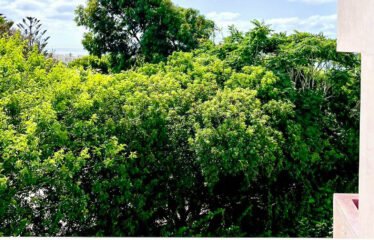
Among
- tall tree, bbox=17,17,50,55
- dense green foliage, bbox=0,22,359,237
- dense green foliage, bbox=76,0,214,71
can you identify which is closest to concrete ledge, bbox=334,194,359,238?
dense green foliage, bbox=0,22,359,237

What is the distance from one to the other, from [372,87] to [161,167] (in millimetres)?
2841

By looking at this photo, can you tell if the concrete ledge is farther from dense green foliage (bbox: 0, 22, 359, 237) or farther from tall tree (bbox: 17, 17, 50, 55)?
tall tree (bbox: 17, 17, 50, 55)

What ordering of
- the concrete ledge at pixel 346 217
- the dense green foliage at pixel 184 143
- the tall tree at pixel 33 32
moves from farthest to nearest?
the tall tree at pixel 33 32 < the dense green foliage at pixel 184 143 < the concrete ledge at pixel 346 217

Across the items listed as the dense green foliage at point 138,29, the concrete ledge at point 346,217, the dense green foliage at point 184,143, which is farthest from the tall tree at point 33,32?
the concrete ledge at point 346,217

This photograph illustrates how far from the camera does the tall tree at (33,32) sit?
388 inches

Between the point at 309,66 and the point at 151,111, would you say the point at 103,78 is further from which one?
the point at 309,66

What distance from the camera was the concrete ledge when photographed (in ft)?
6.76

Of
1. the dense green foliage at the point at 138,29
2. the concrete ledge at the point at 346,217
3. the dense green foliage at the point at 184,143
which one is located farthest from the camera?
the dense green foliage at the point at 138,29

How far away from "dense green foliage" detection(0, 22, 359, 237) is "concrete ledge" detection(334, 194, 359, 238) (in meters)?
1.90

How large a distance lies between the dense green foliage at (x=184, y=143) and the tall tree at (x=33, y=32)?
502 centimetres

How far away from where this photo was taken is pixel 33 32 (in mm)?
9984

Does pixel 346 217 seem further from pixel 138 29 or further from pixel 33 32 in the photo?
pixel 33 32

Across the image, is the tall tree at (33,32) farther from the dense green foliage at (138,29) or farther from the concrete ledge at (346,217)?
the concrete ledge at (346,217)

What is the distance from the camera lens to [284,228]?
16.2ft
